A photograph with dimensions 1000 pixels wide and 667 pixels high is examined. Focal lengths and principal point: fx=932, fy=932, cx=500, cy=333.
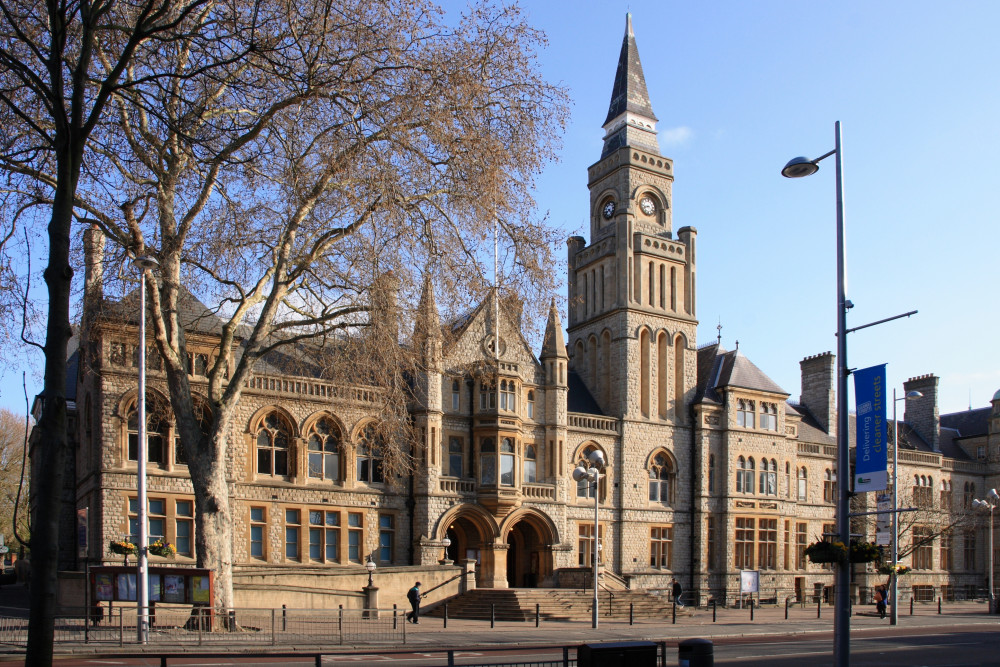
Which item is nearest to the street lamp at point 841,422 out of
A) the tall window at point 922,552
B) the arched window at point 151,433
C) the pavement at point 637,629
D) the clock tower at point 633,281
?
the pavement at point 637,629

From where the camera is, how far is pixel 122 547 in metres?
26.6

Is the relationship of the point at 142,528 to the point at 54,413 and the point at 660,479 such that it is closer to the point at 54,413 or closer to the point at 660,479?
the point at 54,413

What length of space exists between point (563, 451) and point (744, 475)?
10.2 m

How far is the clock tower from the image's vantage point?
41844mm

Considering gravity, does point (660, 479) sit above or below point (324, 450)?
below

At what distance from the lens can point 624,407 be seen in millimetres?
41062

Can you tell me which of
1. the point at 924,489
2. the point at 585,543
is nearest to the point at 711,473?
the point at 585,543

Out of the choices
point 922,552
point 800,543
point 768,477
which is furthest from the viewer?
point 922,552

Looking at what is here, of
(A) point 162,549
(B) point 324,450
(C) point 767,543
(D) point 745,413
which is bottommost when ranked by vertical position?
(C) point 767,543

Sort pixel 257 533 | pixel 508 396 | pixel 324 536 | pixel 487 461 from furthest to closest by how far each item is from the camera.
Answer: pixel 508 396 < pixel 487 461 < pixel 324 536 < pixel 257 533

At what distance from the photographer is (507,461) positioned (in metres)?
36.6

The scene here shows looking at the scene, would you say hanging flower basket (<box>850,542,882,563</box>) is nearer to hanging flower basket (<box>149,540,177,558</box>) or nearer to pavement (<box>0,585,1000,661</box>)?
pavement (<box>0,585,1000,661</box>)

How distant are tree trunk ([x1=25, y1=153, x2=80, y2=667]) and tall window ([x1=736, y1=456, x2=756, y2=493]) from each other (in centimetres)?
3747

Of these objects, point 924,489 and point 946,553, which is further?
point 946,553
